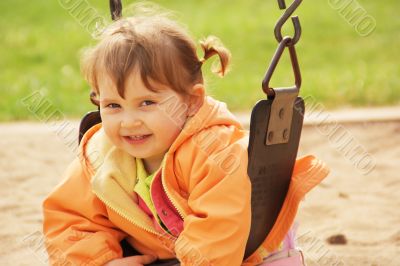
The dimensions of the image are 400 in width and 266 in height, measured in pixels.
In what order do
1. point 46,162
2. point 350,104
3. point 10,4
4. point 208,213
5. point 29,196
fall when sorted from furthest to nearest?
point 10,4 < point 350,104 < point 46,162 < point 29,196 < point 208,213

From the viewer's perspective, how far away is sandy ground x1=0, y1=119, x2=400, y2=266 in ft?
11.2

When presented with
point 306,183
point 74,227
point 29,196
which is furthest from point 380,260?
point 29,196

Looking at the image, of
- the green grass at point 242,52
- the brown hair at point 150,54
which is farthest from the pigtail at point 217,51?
the green grass at point 242,52

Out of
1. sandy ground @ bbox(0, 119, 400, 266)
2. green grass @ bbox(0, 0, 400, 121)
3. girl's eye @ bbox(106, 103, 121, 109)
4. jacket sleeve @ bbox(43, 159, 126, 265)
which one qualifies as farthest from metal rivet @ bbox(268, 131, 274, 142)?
green grass @ bbox(0, 0, 400, 121)

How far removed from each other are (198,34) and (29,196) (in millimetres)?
5286

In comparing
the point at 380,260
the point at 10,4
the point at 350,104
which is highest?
the point at 10,4

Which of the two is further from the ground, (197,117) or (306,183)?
(197,117)

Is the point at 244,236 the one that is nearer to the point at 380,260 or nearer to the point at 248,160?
the point at 248,160

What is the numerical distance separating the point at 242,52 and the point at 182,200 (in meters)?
6.77

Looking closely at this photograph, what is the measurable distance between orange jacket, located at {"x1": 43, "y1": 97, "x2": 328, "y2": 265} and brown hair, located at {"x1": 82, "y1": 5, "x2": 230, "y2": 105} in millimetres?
135

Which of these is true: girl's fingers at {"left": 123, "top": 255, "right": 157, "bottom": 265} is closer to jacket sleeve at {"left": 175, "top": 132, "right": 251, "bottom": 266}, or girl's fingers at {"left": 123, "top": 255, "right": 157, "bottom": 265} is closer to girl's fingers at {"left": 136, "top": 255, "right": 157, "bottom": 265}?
girl's fingers at {"left": 136, "top": 255, "right": 157, "bottom": 265}

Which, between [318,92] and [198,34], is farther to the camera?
[198,34]

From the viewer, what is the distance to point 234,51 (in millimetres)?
9102

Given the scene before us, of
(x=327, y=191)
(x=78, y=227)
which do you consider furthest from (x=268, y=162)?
(x=327, y=191)
